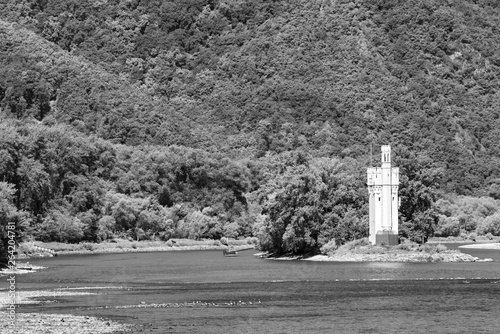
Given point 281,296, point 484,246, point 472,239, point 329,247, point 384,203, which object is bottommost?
point 281,296

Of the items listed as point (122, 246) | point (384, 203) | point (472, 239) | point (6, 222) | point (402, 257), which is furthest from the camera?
point (472, 239)

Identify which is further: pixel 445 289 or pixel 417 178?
pixel 417 178

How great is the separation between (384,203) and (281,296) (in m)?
34.8

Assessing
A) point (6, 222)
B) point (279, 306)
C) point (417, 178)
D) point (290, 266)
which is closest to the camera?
point (279, 306)

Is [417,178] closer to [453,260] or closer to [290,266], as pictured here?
[453,260]

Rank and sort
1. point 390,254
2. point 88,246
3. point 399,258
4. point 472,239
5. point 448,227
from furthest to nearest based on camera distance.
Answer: point 472,239
point 448,227
point 88,246
point 390,254
point 399,258

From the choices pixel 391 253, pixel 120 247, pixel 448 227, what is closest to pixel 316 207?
pixel 391 253

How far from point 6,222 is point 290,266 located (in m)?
25.7

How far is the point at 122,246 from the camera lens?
154875mm

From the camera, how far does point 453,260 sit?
117 metres

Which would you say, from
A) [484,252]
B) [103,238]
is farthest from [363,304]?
[103,238]

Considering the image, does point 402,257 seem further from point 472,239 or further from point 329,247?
point 472,239

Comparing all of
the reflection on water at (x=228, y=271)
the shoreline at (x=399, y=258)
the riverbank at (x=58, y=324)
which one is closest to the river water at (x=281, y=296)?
the reflection on water at (x=228, y=271)

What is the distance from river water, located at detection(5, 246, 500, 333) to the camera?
67.1 m
